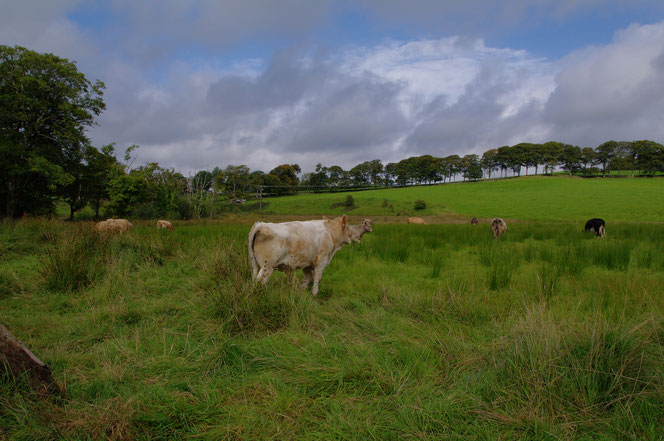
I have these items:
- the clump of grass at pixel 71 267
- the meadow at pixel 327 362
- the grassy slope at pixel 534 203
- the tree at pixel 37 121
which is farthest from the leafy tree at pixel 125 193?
the meadow at pixel 327 362

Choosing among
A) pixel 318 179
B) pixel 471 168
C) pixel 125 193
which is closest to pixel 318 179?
pixel 318 179

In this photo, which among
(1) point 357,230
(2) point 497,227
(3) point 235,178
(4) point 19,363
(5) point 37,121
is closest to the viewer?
(4) point 19,363

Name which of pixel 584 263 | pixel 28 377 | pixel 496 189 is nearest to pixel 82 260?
pixel 28 377

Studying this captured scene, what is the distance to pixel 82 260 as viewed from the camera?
580 cm

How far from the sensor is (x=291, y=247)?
17.7ft

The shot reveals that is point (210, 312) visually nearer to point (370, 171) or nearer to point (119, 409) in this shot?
point (119, 409)

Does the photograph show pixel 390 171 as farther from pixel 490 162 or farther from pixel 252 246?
pixel 252 246

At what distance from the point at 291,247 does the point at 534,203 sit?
153 feet

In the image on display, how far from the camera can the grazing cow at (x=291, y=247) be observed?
5168 millimetres

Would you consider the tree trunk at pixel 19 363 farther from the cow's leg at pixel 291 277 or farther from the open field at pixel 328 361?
the cow's leg at pixel 291 277

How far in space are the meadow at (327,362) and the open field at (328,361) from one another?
15mm

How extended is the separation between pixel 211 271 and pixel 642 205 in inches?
1874

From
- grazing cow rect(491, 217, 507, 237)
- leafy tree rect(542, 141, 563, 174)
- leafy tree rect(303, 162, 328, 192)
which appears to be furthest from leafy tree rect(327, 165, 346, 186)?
grazing cow rect(491, 217, 507, 237)

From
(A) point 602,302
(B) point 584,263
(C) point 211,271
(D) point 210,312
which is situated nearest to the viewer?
(D) point 210,312
